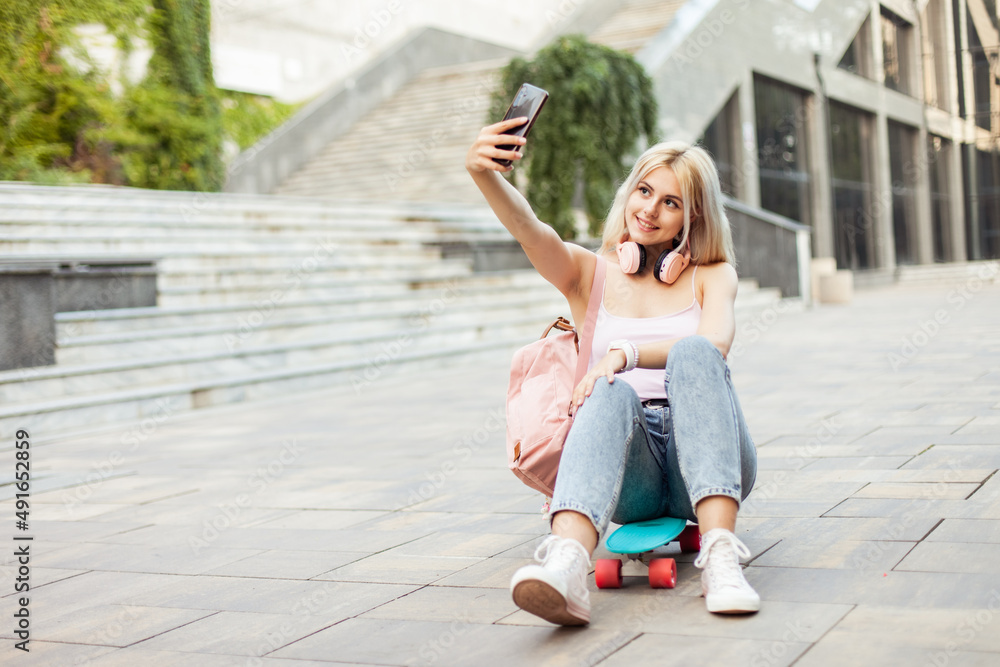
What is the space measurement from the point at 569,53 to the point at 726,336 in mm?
10227

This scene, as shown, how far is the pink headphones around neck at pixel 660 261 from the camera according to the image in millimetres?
2877

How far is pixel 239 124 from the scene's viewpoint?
21344 mm

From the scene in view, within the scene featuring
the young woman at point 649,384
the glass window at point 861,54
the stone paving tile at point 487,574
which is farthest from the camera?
the glass window at point 861,54

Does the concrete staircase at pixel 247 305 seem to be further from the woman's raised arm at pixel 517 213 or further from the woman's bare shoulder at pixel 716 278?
the woman's bare shoulder at pixel 716 278

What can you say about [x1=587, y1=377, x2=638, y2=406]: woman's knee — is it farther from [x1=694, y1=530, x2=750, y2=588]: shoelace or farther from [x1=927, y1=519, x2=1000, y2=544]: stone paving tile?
[x1=927, y1=519, x2=1000, y2=544]: stone paving tile

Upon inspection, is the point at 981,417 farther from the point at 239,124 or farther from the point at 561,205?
the point at 239,124

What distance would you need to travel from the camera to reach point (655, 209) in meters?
2.87

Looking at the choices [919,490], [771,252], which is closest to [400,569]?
[919,490]

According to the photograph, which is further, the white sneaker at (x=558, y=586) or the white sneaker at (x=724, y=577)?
the white sneaker at (x=724, y=577)

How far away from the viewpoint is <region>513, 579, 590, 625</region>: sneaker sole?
2.25 meters

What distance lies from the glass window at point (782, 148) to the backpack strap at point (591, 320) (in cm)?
1900

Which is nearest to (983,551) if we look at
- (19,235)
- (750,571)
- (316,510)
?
(750,571)

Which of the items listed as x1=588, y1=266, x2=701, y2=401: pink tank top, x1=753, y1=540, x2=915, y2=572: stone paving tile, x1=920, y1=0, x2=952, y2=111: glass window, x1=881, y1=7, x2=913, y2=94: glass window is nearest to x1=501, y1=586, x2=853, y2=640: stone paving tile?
x1=753, y1=540, x2=915, y2=572: stone paving tile

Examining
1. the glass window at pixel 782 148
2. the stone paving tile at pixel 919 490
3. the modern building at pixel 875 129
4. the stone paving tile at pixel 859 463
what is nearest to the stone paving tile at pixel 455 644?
the stone paving tile at pixel 919 490
